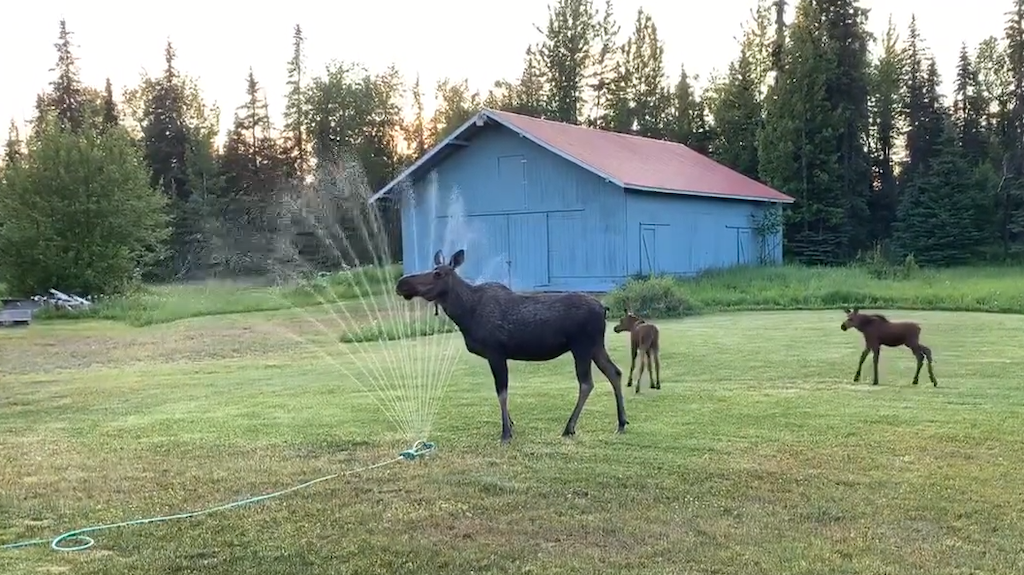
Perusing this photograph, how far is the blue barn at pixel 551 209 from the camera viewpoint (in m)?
26.0

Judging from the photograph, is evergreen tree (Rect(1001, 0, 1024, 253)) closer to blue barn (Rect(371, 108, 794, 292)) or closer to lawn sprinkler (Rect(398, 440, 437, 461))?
blue barn (Rect(371, 108, 794, 292))

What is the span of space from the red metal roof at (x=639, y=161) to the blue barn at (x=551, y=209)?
9 cm

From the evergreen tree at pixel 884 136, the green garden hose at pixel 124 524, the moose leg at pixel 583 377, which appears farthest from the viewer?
the evergreen tree at pixel 884 136

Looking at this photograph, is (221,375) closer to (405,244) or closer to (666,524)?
(666,524)

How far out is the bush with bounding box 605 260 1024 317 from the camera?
20.2 meters

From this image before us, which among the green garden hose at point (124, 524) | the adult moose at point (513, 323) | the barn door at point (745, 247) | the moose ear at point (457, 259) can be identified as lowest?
the green garden hose at point (124, 524)

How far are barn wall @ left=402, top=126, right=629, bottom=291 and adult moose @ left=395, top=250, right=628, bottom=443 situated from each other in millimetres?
17390

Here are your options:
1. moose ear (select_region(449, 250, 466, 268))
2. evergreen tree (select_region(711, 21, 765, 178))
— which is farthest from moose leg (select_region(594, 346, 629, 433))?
evergreen tree (select_region(711, 21, 765, 178))

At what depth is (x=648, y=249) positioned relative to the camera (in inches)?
1048

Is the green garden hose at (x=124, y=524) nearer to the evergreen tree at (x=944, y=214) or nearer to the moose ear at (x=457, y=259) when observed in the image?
the moose ear at (x=457, y=259)

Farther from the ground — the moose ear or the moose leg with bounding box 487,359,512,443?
the moose ear

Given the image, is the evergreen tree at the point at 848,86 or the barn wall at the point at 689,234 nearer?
the barn wall at the point at 689,234

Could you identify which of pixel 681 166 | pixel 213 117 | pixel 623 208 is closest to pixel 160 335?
pixel 623 208

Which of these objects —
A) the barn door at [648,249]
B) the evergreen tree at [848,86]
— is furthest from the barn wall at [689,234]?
the evergreen tree at [848,86]
